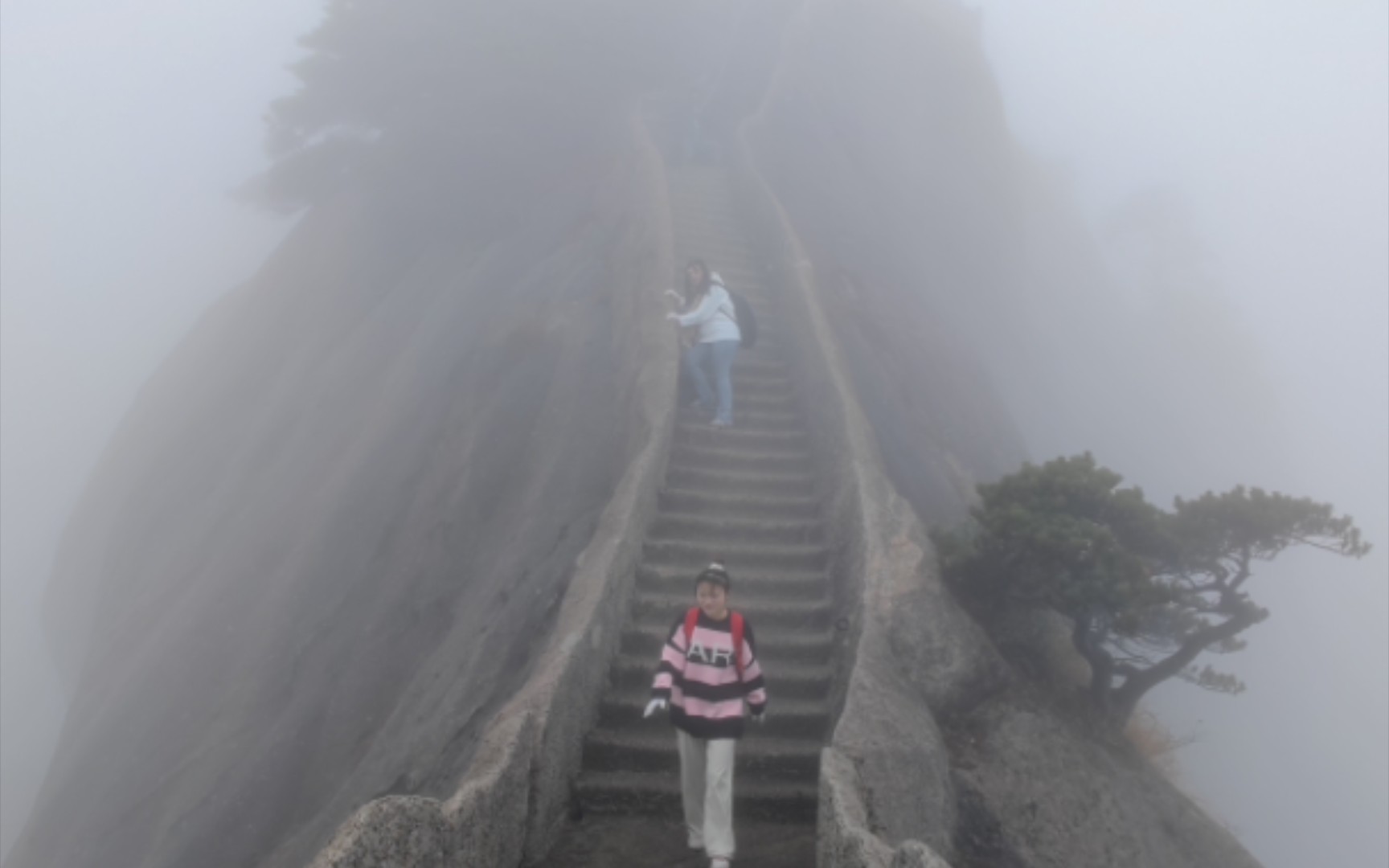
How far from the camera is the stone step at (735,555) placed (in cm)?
840

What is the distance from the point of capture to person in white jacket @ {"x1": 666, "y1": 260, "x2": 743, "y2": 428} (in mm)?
10156

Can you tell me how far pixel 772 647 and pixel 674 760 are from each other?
1316 millimetres

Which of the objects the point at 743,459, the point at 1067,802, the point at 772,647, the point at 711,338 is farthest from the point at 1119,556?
the point at 711,338

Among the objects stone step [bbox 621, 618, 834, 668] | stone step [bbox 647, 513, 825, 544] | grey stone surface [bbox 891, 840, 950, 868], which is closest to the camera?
grey stone surface [bbox 891, 840, 950, 868]

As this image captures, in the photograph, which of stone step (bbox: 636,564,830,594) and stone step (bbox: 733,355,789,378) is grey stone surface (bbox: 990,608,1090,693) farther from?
stone step (bbox: 733,355,789,378)

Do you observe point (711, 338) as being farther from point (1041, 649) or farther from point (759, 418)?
point (1041, 649)

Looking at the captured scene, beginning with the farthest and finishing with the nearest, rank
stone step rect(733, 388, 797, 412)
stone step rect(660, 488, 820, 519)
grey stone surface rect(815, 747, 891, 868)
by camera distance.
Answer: stone step rect(733, 388, 797, 412) < stone step rect(660, 488, 820, 519) < grey stone surface rect(815, 747, 891, 868)

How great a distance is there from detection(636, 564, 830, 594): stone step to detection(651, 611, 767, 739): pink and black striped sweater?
8.60 ft

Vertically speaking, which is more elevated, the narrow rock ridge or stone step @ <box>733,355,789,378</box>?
stone step @ <box>733,355,789,378</box>

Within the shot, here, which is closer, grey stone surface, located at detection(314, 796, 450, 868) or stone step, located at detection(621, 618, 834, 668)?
grey stone surface, located at detection(314, 796, 450, 868)

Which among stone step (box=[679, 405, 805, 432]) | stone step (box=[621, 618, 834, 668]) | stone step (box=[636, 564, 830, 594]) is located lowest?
stone step (box=[621, 618, 834, 668])

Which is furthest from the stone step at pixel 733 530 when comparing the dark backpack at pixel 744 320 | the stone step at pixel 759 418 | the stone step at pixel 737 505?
the dark backpack at pixel 744 320

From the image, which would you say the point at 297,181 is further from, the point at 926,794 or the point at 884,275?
the point at 926,794

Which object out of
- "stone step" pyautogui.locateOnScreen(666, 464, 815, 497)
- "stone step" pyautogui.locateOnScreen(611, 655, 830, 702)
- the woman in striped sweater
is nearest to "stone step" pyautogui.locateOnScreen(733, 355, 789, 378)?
"stone step" pyautogui.locateOnScreen(666, 464, 815, 497)
